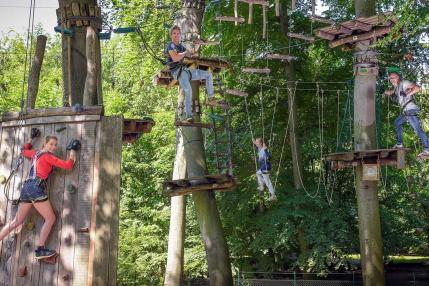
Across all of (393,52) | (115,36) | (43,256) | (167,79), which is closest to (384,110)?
(393,52)

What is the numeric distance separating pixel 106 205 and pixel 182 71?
415 centimetres

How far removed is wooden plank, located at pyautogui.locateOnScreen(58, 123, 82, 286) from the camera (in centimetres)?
507

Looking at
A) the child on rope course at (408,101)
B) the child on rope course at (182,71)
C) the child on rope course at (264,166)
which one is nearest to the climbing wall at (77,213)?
the child on rope course at (182,71)

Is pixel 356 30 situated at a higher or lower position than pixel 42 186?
higher

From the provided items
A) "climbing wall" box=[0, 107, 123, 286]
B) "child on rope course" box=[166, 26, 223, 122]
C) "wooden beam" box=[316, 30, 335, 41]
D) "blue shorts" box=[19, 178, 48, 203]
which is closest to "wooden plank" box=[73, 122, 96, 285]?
"climbing wall" box=[0, 107, 123, 286]

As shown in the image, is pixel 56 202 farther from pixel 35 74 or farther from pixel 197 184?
pixel 197 184

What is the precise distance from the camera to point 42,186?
17.1 ft

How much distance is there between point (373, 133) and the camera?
1091 centimetres

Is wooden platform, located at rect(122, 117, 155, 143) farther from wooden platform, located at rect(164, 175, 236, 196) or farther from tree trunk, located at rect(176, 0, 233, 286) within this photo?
tree trunk, located at rect(176, 0, 233, 286)

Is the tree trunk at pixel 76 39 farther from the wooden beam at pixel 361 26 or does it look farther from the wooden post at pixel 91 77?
the wooden beam at pixel 361 26

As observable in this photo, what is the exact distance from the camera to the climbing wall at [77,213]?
5.02 m

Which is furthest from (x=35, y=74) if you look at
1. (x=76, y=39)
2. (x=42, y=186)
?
(x=42, y=186)

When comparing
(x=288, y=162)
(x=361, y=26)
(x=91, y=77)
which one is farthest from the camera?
(x=288, y=162)

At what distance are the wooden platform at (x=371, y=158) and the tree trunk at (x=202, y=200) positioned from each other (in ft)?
8.63
